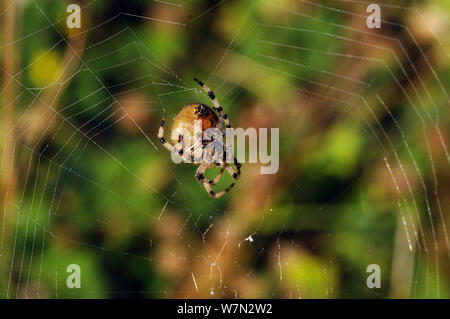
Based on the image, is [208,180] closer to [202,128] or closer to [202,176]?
[202,176]

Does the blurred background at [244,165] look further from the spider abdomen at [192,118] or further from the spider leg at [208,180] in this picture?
the spider abdomen at [192,118]

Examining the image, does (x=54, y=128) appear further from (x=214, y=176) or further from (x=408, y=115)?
(x=408, y=115)

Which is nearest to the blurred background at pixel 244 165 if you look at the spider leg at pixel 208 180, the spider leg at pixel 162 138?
the spider leg at pixel 208 180

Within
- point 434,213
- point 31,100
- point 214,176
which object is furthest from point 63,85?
point 434,213

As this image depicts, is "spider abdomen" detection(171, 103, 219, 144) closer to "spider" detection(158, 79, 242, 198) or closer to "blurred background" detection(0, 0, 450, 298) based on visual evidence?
"spider" detection(158, 79, 242, 198)

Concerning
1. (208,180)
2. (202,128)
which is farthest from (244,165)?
(202,128)

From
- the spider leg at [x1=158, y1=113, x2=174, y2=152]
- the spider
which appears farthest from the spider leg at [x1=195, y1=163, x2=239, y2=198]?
the spider leg at [x1=158, y1=113, x2=174, y2=152]
